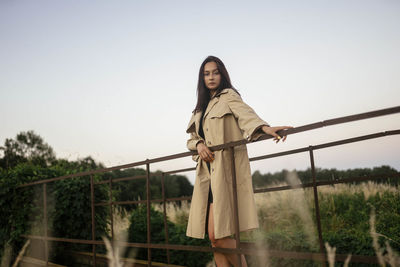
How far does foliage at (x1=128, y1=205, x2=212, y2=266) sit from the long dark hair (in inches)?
139

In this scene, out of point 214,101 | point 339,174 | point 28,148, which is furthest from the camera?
point 28,148

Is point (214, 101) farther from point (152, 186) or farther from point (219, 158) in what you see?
point (152, 186)

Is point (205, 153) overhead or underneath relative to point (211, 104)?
underneath

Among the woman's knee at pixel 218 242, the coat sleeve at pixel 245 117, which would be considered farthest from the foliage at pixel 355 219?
the coat sleeve at pixel 245 117

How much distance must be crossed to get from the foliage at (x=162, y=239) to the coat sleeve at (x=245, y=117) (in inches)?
147

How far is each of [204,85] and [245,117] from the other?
1.99 ft

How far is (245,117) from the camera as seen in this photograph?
6.95 ft

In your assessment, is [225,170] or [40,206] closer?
[225,170]

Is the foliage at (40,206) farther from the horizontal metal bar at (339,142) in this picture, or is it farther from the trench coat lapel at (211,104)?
the trench coat lapel at (211,104)

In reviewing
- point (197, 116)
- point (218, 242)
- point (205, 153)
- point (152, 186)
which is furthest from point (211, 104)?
point (152, 186)

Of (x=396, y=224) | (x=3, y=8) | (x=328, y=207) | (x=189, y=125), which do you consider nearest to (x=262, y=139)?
(x=189, y=125)

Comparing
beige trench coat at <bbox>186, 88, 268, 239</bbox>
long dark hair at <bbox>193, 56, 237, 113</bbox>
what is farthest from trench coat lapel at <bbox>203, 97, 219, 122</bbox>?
long dark hair at <bbox>193, 56, 237, 113</bbox>

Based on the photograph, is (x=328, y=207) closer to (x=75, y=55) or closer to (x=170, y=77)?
(x=170, y=77)

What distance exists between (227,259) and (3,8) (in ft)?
31.7
